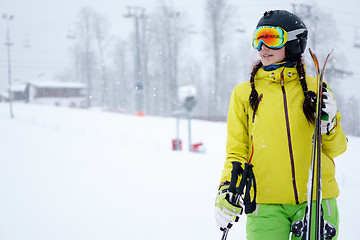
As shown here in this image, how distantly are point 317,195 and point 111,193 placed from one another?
13.4ft

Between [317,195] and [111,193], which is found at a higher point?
[317,195]

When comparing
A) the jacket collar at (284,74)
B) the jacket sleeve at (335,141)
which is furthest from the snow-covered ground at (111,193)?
the jacket collar at (284,74)

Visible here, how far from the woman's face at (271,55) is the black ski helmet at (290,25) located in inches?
1.2

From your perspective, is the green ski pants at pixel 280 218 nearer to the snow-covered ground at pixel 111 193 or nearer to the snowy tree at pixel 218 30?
the snow-covered ground at pixel 111 193

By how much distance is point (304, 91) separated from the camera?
5.46 feet

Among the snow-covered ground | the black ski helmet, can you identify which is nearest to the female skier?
the black ski helmet

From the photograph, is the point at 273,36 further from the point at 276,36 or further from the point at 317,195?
the point at 317,195

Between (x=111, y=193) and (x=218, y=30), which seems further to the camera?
(x=218, y=30)

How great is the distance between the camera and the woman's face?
1.76 metres

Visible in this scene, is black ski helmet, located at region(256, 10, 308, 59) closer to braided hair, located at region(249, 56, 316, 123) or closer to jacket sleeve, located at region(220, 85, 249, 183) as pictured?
braided hair, located at region(249, 56, 316, 123)

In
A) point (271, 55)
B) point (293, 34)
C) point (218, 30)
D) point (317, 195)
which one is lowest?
point (317, 195)

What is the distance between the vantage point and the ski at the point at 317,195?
4.96 feet

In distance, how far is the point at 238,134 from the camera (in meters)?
1.76

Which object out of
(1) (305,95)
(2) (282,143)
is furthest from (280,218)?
(1) (305,95)
